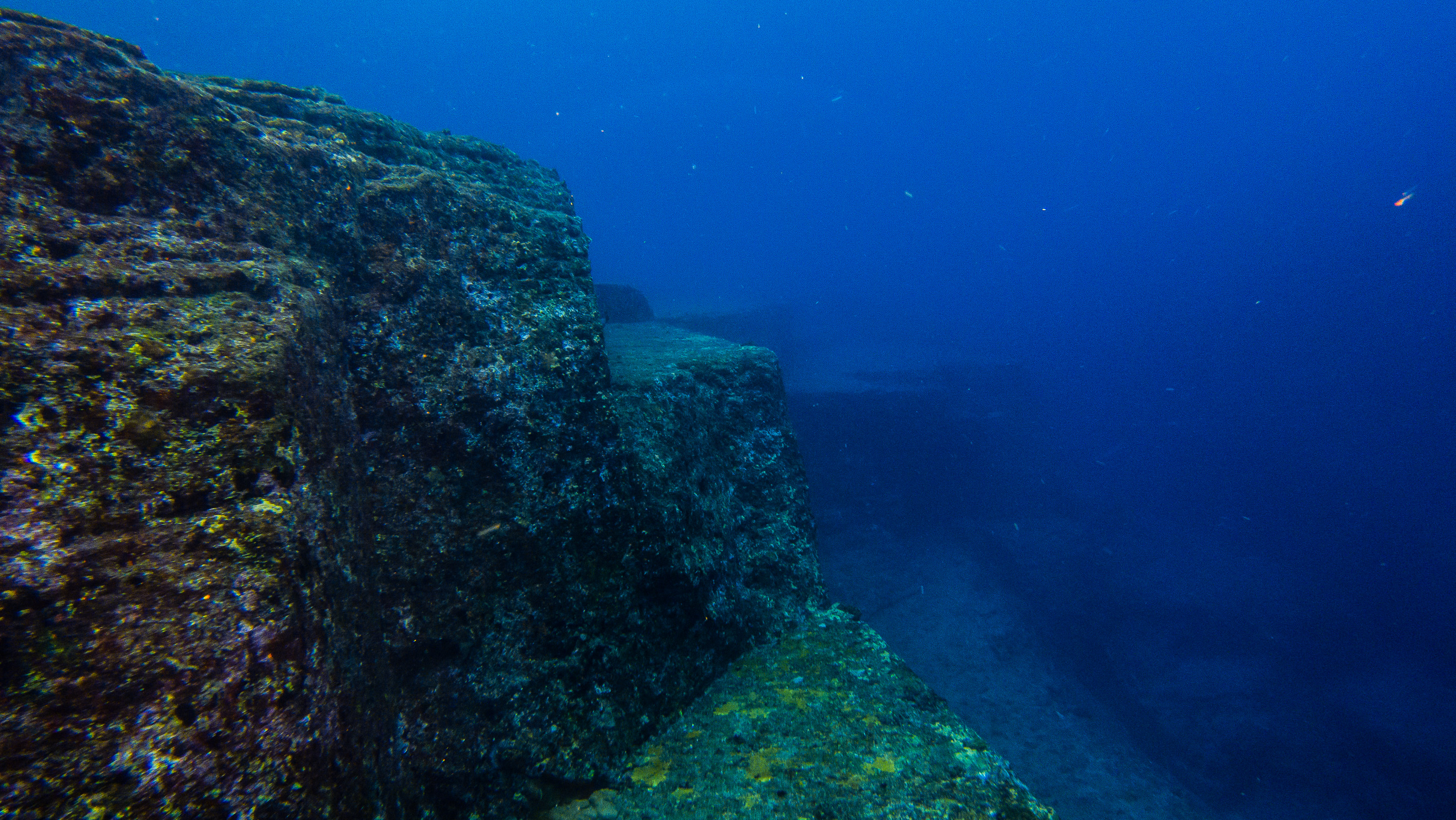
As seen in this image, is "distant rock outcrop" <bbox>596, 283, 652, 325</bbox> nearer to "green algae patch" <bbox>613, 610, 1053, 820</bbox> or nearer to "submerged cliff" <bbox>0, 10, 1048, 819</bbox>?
"submerged cliff" <bbox>0, 10, 1048, 819</bbox>

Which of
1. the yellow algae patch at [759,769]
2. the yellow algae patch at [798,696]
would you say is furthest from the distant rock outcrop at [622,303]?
the yellow algae patch at [759,769]

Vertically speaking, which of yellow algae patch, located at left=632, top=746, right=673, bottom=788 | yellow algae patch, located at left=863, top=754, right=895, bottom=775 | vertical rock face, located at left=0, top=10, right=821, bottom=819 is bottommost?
yellow algae patch, located at left=863, top=754, right=895, bottom=775

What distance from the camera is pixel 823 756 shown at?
7.86 ft

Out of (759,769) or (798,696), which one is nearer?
(759,769)

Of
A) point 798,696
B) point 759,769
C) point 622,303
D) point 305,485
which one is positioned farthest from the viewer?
point 622,303

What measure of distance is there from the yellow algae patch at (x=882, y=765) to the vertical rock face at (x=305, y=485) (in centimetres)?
95

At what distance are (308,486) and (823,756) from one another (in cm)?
236

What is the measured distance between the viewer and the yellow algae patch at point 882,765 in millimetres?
2320

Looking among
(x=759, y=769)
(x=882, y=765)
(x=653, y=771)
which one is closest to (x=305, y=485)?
(x=653, y=771)

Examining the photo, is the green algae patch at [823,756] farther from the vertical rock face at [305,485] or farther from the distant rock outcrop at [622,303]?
the distant rock outcrop at [622,303]

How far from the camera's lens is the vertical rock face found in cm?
117

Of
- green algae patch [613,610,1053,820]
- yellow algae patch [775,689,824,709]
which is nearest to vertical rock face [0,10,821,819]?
green algae patch [613,610,1053,820]

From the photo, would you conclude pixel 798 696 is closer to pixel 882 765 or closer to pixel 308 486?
Result: pixel 882 765

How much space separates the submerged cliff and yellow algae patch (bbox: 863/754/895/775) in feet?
3.04
